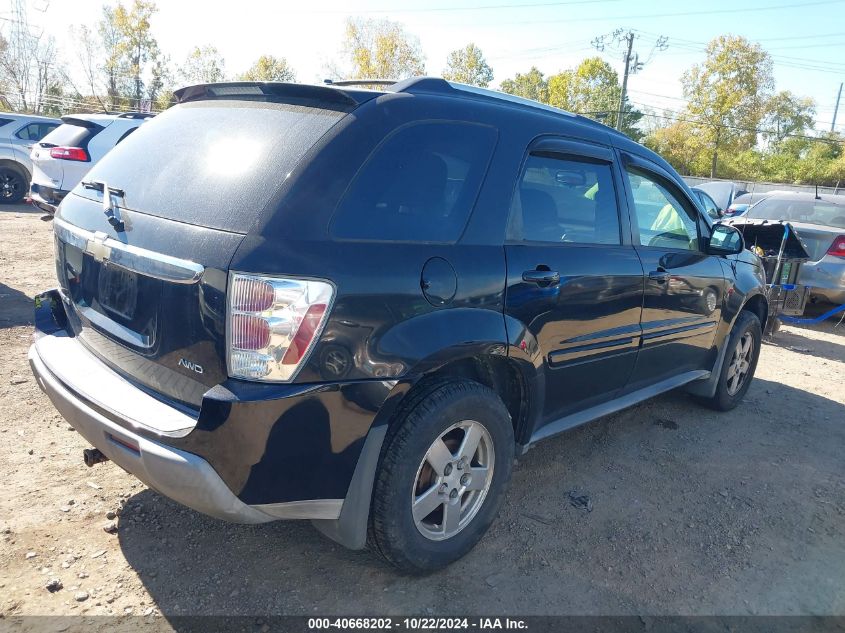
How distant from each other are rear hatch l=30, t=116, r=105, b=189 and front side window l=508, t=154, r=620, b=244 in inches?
365

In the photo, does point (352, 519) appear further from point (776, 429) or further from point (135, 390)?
point (776, 429)

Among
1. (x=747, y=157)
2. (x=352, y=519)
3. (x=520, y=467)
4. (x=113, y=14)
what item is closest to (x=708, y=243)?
(x=520, y=467)

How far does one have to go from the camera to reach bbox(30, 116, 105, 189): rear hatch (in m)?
10.0

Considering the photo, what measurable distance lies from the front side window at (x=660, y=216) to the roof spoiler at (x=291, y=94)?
6.29 ft

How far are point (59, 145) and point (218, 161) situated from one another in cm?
950

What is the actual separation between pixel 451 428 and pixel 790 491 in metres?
2.43

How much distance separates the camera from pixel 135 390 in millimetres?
2375

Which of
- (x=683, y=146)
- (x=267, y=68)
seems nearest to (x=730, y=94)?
(x=683, y=146)

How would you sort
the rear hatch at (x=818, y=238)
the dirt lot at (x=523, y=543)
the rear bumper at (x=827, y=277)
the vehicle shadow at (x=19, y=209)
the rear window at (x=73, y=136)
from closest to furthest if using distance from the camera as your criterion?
the dirt lot at (x=523, y=543) < the rear bumper at (x=827, y=277) < the rear hatch at (x=818, y=238) < the rear window at (x=73, y=136) < the vehicle shadow at (x=19, y=209)

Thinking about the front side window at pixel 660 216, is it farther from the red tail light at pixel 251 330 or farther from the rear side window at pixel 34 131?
the rear side window at pixel 34 131

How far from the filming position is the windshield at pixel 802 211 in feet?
27.9

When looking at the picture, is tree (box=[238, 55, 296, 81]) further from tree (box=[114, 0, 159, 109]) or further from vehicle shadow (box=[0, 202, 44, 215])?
vehicle shadow (box=[0, 202, 44, 215])

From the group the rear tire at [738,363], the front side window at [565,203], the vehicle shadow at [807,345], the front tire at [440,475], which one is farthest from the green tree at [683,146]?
the front tire at [440,475]

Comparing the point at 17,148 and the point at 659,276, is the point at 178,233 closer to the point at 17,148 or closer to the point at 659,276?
the point at 659,276
